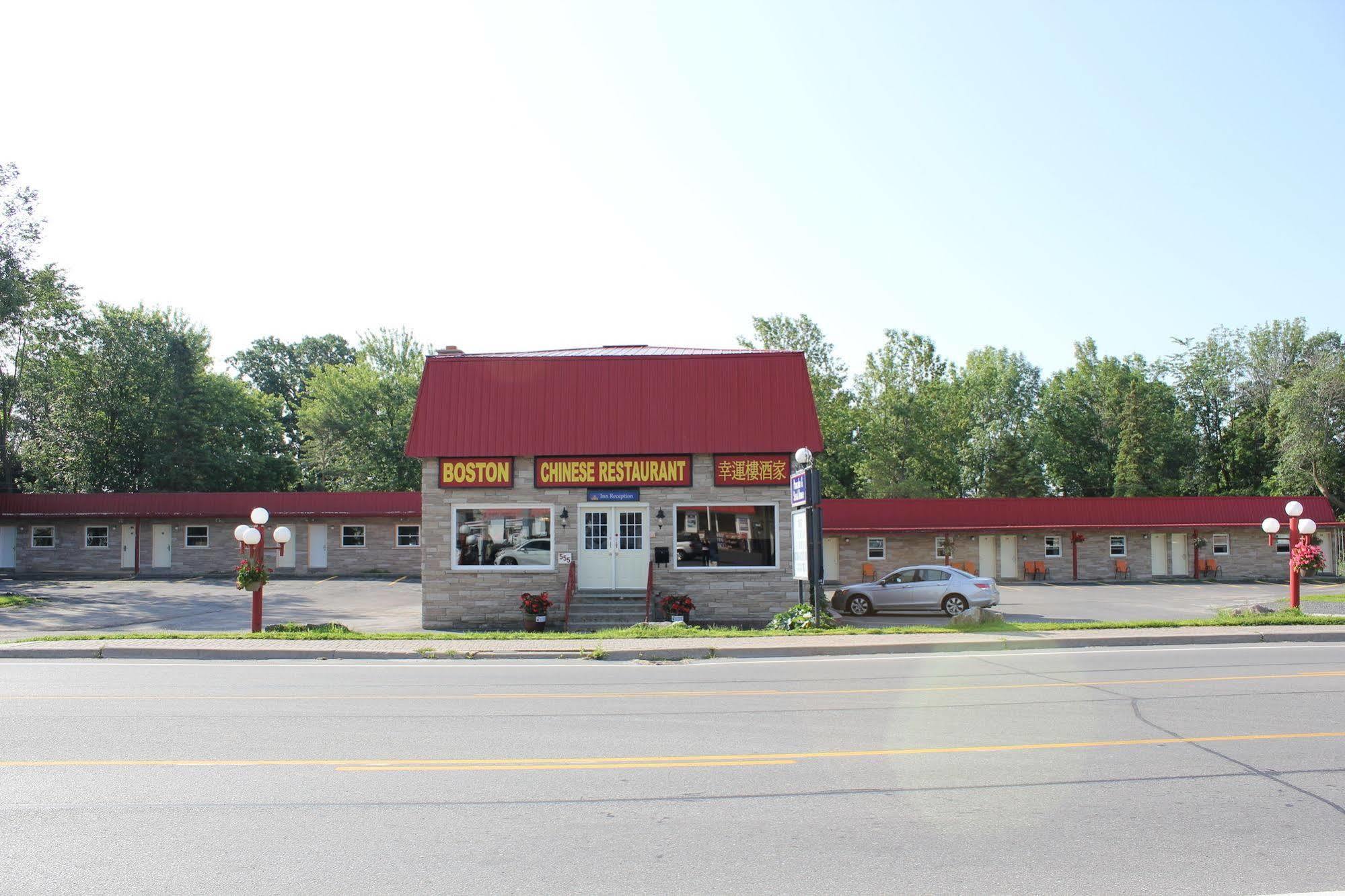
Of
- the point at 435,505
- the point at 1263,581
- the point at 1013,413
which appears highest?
the point at 1013,413

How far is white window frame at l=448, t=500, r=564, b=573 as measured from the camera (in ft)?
70.1

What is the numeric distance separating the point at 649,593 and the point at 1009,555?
21670 mm

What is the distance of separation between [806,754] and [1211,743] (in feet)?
12.2

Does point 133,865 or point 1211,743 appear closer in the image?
point 133,865

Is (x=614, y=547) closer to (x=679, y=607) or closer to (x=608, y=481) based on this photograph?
A: (x=608, y=481)

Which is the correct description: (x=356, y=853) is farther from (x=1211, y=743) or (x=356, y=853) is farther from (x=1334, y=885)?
(x=1211, y=743)

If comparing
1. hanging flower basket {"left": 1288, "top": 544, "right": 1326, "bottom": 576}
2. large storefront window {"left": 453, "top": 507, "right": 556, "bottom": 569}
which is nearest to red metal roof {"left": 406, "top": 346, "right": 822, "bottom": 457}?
large storefront window {"left": 453, "top": 507, "right": 556, "bottom": 569}

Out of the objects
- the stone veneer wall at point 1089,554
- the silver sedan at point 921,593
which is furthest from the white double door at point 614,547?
the stone veneer wall at point 1089,554

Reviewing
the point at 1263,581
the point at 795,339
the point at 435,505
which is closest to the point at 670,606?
the point at 435,505

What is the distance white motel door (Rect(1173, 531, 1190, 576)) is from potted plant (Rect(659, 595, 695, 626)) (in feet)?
87.0

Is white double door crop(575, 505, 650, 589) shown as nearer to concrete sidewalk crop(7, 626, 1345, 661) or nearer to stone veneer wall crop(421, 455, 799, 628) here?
stone veneer wall crop(421, 455, 799, 628)

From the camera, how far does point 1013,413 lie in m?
Result: 63.2

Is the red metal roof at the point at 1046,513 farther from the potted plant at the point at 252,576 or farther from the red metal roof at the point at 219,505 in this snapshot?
the potted plant at the point at 252,576

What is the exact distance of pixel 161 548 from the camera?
36906 mm
